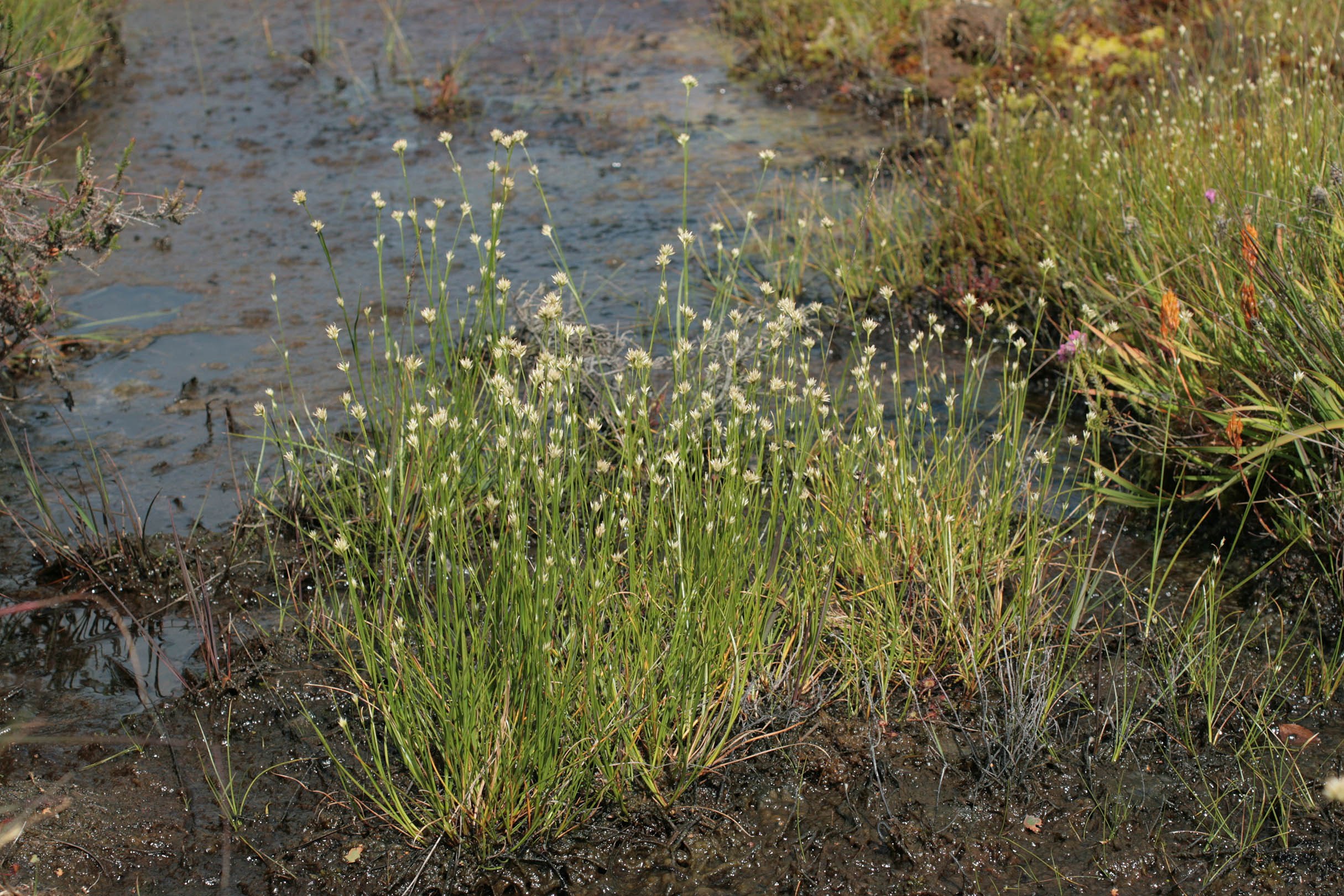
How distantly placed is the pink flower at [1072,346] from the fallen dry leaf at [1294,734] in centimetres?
138

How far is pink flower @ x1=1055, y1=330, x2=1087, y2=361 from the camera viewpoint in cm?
384

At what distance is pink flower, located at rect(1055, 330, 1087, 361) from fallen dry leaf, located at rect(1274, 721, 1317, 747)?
1.38 meters

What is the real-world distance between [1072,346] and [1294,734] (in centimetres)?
157

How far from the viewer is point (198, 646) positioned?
12.8 ft

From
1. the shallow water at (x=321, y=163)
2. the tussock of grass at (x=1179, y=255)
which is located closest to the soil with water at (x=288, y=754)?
the shallow water at (x=321, y=163)

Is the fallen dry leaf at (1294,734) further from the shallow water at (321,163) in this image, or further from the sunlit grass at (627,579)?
the shallow water at (321,163)

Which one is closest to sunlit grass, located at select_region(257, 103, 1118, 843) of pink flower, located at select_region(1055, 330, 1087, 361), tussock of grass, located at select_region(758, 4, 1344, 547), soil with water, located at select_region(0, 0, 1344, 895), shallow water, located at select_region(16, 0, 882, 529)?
soil with water, located at select_region(0, 0, 1344, 895)

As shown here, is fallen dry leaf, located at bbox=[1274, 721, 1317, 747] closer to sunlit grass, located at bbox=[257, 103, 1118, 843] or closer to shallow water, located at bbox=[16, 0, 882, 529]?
sunlit grass, located at bbox=[257, 103, 1118, 843]

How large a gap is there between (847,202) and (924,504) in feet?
13.6

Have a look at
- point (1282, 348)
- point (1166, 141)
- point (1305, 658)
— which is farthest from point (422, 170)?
point (1305, 658)

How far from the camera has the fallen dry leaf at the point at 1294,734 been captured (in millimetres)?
3367

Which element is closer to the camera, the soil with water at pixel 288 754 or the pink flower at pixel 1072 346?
the soil with water at pixel 288 754

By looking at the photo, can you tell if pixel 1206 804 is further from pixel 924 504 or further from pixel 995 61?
pixel 995 61

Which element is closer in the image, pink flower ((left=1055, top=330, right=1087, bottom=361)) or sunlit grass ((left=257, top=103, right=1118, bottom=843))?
sunlit grass ((left=257, top=103, right=1118, bottom=843))
